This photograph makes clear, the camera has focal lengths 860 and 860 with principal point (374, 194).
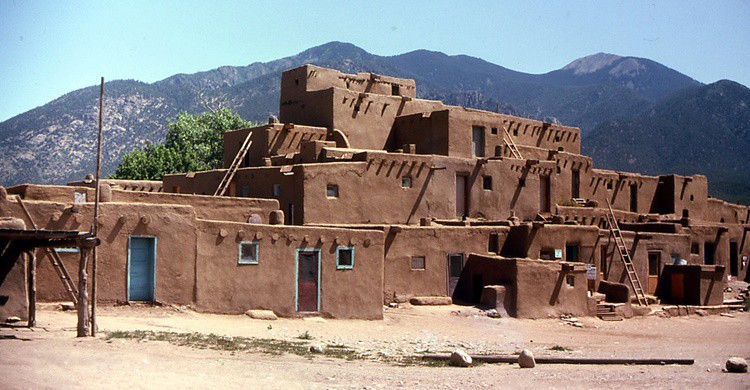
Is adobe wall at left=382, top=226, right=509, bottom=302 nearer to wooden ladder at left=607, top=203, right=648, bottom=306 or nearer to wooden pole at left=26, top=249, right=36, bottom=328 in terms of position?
wooden ladder at left=607, top=203, right=648, bottom=306

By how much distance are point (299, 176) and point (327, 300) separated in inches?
270

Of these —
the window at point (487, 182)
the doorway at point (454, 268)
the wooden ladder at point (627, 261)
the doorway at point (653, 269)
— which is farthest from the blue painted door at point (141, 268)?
the doorway at point (653, 269)

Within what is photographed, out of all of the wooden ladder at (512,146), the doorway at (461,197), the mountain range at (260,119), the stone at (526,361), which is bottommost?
the stone at (526,361)

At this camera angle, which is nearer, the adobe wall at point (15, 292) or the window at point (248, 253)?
the adobe wall at point (15, 292)

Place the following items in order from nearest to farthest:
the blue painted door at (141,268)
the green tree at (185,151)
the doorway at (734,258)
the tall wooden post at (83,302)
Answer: the tall wooden post at (83,302)
the blue painted door at (141,268)
the doorway at (734,258)
the green tree at (185,151)

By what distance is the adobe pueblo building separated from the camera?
23500 mm

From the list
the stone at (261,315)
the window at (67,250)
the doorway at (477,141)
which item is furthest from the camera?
the doorway at (477,141)

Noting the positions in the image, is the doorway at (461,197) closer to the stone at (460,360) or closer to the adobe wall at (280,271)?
the adobe wall at (280,271)

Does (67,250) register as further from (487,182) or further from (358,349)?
(487,182)

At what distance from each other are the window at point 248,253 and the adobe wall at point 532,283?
31.3 ft

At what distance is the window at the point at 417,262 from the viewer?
30453 millimetres

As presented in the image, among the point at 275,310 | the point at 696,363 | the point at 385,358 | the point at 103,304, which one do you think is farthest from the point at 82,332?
the point at 696,363

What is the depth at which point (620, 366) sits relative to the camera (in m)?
20.5

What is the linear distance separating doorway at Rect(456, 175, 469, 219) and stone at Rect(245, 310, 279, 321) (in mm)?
13768
